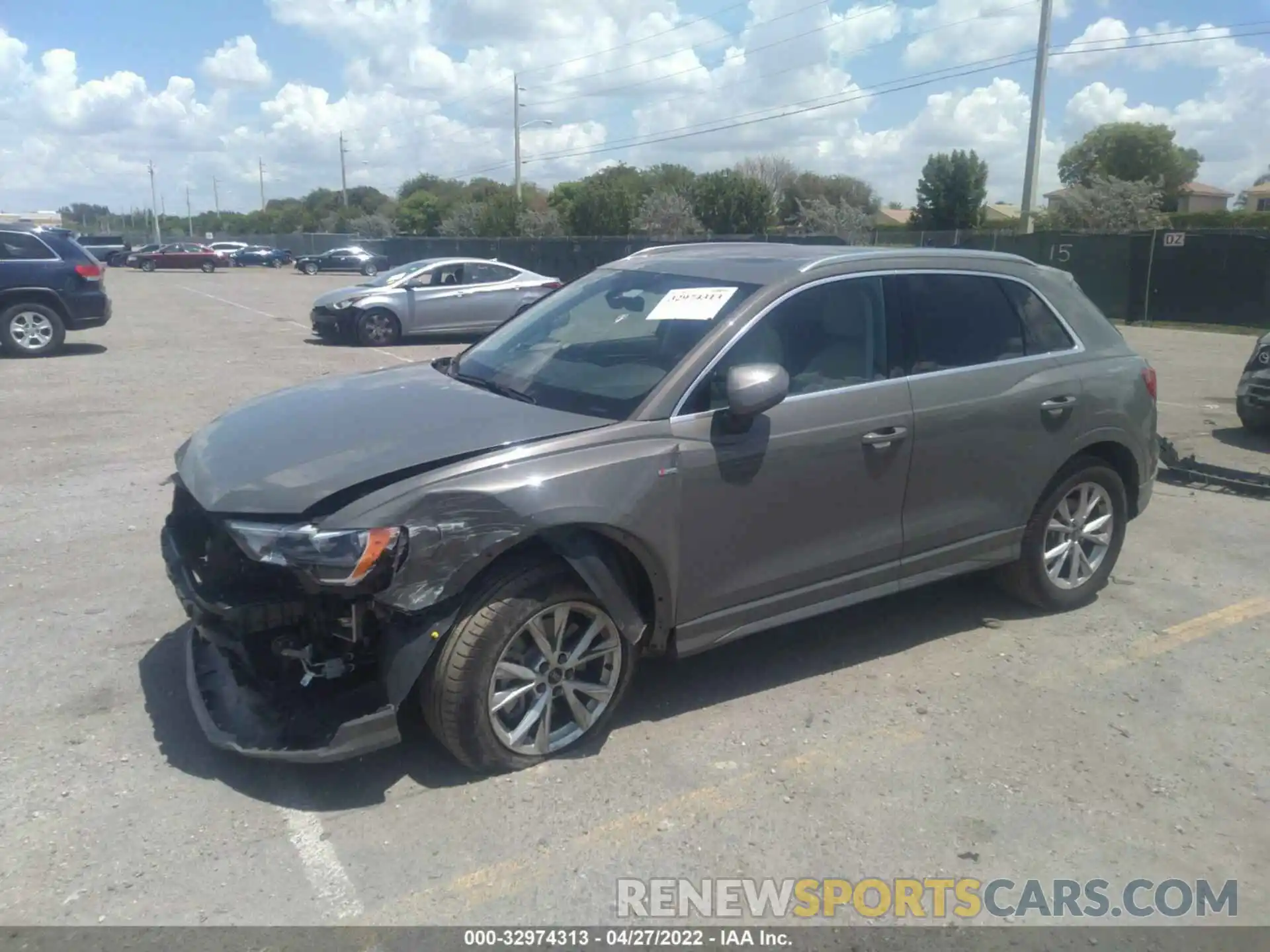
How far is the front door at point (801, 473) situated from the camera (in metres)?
4.02

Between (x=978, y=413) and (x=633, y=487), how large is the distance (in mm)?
1869

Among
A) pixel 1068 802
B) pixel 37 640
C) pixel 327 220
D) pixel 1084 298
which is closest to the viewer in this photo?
pixel 1068 802

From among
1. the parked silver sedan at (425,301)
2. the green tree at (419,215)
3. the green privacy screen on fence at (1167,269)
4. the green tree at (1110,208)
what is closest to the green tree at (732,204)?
the green tree at (1110,208)

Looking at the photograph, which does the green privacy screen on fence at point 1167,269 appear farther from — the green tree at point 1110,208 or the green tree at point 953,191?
the green tree at point 953,191

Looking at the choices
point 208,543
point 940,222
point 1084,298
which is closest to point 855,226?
point 940,222

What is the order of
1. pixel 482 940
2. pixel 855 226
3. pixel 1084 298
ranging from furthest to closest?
pixel 855 226
pixel 1084 298
pixel 482 940

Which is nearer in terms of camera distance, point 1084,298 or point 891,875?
point 891,875

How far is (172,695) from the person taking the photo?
434 centimetres

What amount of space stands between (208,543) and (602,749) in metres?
1.64

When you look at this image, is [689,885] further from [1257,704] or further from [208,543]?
[1257,704]

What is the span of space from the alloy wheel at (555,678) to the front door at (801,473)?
340 mm

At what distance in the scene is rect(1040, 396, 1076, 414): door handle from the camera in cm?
501

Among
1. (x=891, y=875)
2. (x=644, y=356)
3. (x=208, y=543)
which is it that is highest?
(x=644, y=356)

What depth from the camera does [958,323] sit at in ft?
16.1
